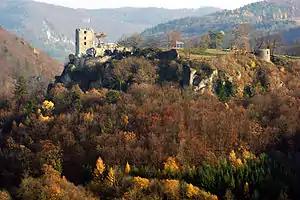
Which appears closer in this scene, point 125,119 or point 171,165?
point 171,165

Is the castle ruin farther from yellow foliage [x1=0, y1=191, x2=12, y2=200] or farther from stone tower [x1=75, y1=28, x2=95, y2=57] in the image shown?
yellow foliage [x1=0, y1=191, x2=12, y2=200]

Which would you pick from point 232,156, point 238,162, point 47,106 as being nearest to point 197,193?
point 238,162

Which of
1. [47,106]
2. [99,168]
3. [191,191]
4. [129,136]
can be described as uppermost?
[47,106]

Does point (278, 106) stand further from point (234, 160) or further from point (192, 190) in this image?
point (192, 190)

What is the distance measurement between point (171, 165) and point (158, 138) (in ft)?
14.0

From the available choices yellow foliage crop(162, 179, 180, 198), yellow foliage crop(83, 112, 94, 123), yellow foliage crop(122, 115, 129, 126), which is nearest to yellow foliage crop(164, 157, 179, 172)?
yellow foliage crop(162, 179, 180, 198)

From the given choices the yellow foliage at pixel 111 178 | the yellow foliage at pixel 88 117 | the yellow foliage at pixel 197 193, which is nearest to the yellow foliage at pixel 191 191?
the yellow foliage at pixel 197 193

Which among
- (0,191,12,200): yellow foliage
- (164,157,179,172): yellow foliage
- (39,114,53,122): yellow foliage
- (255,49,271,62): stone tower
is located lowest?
(0,191,12,200): yellow foliage

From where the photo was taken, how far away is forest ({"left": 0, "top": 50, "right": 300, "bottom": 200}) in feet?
102

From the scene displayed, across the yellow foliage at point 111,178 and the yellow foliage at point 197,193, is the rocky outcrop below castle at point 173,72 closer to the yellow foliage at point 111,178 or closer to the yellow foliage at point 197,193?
the yellow foliage at point 197,193

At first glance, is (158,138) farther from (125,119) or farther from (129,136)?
(125,119)

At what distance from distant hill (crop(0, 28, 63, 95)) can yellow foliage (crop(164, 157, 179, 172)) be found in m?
98.0

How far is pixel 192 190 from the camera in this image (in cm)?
3041

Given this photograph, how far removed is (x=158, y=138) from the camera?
37844 millimetres
